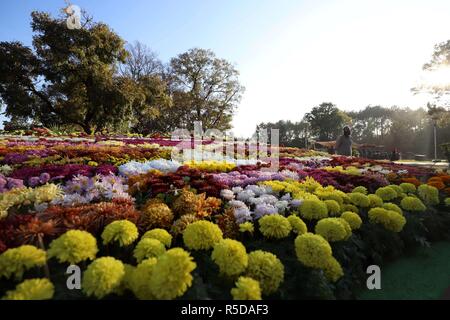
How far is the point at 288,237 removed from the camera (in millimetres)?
3213

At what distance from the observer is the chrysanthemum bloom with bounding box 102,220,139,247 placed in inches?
97.7

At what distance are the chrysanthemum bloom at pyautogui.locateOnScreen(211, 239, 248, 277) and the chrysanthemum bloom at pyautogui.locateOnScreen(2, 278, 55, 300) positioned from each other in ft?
3.47

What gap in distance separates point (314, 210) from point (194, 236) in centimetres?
155

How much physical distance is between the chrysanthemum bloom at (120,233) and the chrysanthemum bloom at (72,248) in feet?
0.83

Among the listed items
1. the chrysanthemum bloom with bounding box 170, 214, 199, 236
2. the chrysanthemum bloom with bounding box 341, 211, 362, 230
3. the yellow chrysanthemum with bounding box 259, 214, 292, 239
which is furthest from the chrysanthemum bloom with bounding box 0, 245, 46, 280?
the chrysanthemum bloom with bounding box 341, 211, 362, 230

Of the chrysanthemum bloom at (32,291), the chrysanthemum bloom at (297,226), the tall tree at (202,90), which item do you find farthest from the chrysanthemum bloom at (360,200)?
the tall tree at (202,90)

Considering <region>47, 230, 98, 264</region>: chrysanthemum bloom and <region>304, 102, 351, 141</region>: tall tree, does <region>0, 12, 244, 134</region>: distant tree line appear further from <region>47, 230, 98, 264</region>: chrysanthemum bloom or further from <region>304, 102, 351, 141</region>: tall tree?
<region>304, 102, 351, 141</region>: tall tree

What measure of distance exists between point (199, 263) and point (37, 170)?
138 inches

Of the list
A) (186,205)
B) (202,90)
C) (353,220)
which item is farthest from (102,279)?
(202,90)

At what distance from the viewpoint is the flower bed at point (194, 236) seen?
2.06m
